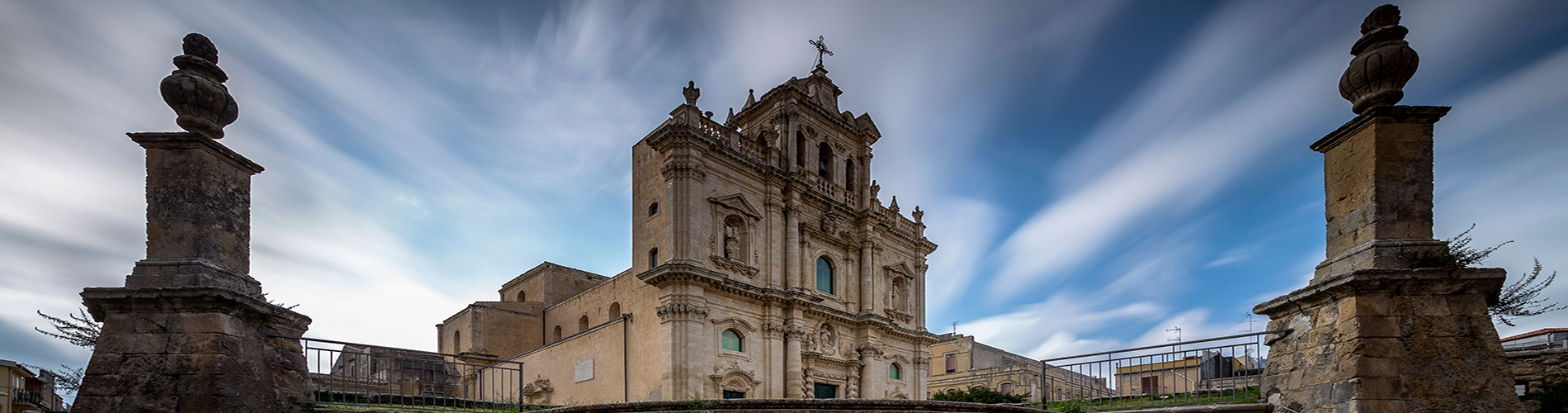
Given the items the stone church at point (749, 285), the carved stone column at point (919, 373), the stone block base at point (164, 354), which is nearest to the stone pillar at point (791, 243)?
the stone church at point (749, 285)

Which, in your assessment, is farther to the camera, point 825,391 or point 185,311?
point 825,391

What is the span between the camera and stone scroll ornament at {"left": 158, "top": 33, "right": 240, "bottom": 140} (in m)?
7.67

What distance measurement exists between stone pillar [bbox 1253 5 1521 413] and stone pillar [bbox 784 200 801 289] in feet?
57.2

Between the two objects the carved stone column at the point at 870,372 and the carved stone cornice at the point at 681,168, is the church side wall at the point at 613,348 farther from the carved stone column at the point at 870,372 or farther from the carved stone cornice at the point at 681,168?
the carved stone column at the point at 870,372

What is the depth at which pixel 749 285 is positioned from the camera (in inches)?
913

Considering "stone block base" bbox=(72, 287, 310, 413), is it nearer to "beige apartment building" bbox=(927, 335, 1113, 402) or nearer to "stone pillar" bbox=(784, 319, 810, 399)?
"stone pillar" bbox=(784, 319, 810, 399)

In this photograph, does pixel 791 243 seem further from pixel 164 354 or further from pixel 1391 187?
pixel 164 354

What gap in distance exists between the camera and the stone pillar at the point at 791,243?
82.1 feet

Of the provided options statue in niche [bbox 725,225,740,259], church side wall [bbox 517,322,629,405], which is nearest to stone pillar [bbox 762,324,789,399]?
statue in niche [bbox 725,225,740,259]

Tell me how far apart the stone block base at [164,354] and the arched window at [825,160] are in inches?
868

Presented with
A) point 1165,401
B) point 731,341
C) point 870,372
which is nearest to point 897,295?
point 870,372

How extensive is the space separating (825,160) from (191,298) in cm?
2289

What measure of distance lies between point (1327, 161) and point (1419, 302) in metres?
1.73

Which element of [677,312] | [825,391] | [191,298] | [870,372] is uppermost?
[191,298]
